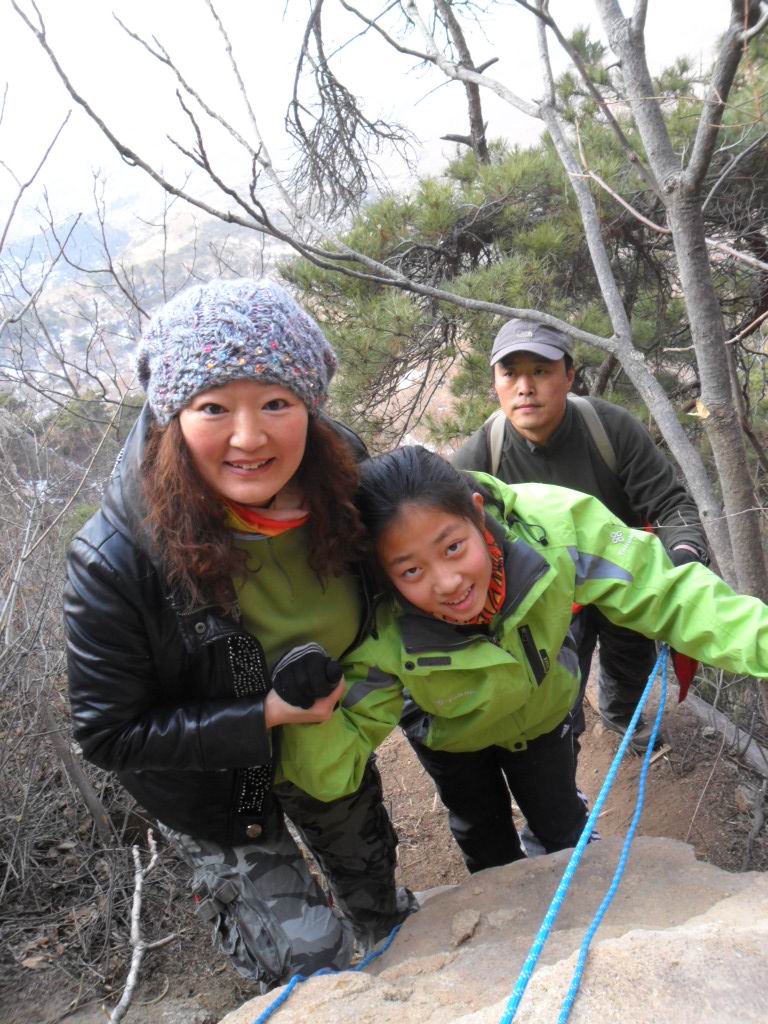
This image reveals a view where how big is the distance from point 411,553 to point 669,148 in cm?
125

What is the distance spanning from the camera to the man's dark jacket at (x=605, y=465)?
102 inches

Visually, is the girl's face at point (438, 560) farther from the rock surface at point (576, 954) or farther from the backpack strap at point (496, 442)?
the backpack strap at point (496, 442)

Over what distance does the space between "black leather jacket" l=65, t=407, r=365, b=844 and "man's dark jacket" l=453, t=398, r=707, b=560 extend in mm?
1359

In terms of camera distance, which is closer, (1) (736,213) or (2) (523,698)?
(2) (523,698)

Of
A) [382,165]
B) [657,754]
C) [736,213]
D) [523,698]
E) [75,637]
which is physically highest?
[382,165]

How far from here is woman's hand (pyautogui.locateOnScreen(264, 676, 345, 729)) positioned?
161 cm

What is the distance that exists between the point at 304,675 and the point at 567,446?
1462mm

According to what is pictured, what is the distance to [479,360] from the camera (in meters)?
4.37

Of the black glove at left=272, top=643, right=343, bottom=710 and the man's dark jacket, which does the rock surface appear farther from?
the man's dark jacket

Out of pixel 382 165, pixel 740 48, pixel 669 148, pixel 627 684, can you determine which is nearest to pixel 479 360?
pixel 382 165

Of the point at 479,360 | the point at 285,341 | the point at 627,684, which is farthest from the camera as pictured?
the point at 479,360

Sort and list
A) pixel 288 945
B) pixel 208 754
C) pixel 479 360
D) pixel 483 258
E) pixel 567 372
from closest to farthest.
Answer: pixel 208 754
pixel 288 945
pixel 567 372
pixel 479 360
pixel 483 258

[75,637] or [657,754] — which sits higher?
[75,637]

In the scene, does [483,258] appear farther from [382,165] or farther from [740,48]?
[740,48]
